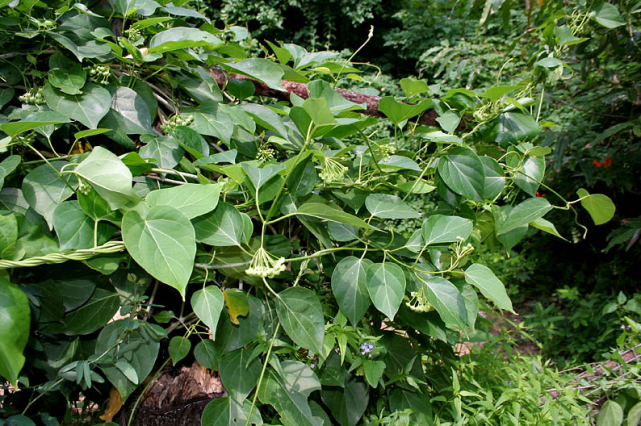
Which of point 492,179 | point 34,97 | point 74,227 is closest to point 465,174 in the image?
point 492,179

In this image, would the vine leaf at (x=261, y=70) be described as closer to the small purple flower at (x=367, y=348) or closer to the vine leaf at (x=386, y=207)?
the vine leaf at (x=386, y=207)

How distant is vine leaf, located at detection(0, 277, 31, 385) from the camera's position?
0.49 m

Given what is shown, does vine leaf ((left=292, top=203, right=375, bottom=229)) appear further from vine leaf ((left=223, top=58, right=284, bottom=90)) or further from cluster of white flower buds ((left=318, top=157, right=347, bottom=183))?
vine leaf ((left=223, top=58, right=284, bottom=90))

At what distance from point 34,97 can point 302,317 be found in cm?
61

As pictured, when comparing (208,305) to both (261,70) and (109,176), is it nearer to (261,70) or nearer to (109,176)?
(109,176)

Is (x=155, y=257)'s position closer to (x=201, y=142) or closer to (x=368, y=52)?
(x=201, y=142)

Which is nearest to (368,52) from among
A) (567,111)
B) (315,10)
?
(315,10)

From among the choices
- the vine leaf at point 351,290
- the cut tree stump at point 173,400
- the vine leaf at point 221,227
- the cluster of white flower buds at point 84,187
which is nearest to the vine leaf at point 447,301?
the vine leaf at point 351,290

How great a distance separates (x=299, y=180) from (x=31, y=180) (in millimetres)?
422

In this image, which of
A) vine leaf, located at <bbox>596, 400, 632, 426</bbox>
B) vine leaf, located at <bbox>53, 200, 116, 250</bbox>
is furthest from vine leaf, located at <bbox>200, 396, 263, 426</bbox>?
vine leaf, located at <bbox>596, 400, 632, 426</bbox>

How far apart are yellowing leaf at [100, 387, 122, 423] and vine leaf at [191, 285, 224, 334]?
0.31 meters

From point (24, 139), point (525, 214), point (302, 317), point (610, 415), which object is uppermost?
point (24, 139)

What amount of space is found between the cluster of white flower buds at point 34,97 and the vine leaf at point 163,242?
0.35 metres

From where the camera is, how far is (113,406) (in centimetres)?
76
